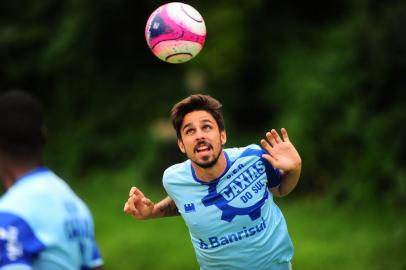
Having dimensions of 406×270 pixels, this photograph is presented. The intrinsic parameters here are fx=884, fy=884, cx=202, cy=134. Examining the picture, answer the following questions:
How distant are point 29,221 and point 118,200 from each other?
394 inches

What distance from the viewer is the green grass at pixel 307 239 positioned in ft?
34.7

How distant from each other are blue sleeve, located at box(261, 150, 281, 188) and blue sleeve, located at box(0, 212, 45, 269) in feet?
7.17

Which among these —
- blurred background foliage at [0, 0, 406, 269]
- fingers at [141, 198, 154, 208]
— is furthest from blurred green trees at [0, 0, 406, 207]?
fingers at [141, 198, 154, 208]

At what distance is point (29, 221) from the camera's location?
3916mm

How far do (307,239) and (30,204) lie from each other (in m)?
7.77

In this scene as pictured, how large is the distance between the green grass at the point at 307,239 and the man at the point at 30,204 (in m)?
6.85

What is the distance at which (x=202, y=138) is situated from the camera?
5.57 metres

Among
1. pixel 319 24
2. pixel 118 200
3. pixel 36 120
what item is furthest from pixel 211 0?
pixel 36 120

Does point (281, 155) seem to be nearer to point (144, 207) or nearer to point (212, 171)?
point (212, 171)

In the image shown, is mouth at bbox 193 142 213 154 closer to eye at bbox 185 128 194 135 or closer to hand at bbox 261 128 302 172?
eye at bbox 185 128 194 135

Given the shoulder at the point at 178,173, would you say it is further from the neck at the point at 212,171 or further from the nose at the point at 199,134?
the nose at the point at 199,134

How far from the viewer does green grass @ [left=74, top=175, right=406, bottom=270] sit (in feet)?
34.7

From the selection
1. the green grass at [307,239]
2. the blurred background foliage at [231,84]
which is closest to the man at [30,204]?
the green grass at [307,239]

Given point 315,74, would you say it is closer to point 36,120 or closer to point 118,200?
point 118,200
